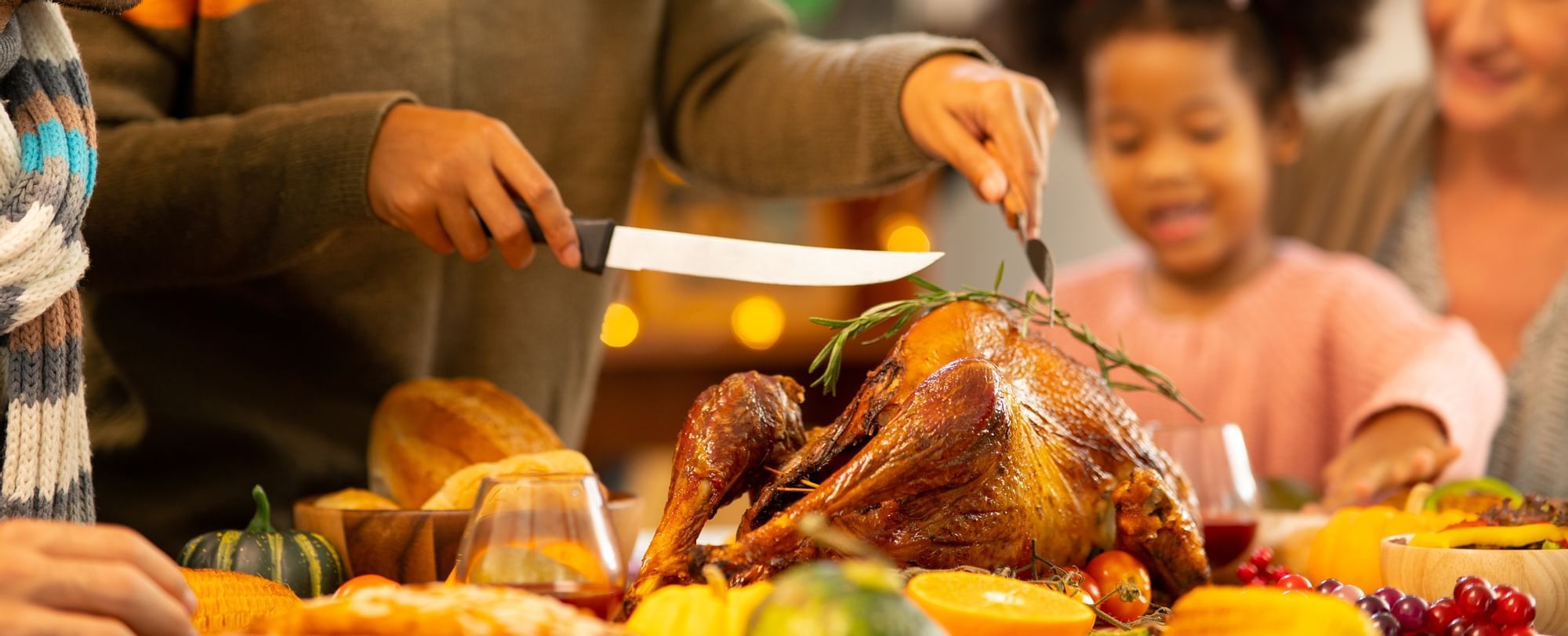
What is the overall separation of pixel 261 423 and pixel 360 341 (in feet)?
0.43

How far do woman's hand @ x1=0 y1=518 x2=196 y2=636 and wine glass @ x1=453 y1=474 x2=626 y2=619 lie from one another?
18cm

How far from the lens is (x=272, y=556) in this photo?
983 mm

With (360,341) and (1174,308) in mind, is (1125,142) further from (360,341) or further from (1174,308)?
(360,341)

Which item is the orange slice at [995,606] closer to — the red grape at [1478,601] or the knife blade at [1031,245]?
the red grape at [1478,601]

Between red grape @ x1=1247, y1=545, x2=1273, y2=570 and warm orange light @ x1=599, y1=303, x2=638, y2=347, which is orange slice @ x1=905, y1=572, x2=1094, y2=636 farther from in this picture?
warm orange light @ x1=599, y1=303, x2=638, y2=347

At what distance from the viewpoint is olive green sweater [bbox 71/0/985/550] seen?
1.15m

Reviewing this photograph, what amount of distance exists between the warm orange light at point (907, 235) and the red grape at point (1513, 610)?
267 cm

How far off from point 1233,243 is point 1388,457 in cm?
74

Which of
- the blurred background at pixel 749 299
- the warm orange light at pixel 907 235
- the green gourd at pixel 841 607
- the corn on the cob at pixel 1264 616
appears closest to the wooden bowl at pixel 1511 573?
the corn on the cob at pixel 1264 616

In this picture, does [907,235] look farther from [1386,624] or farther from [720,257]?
[1386,624]

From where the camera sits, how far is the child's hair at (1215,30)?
88.5 inches

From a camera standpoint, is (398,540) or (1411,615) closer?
(1411,615)

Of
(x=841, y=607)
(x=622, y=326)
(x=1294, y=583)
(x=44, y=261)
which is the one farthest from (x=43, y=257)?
(x=622, y=326)

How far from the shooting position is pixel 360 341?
138 centimetres
